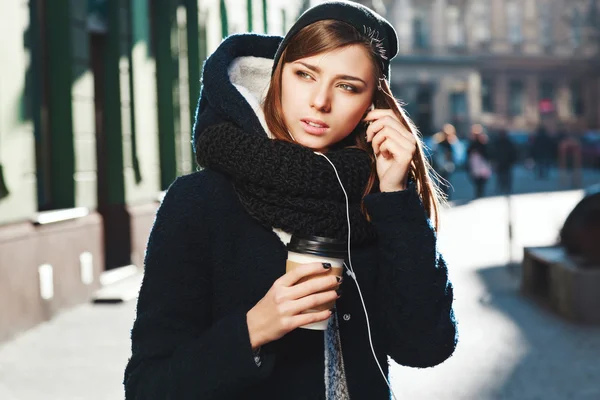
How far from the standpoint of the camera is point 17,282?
26.9 feet

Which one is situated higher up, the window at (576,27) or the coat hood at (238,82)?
the window at (576,27)

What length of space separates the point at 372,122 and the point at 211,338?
0.67 m

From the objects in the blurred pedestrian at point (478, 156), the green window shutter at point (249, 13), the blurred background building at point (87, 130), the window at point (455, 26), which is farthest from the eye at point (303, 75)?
the window at point (455, 26)

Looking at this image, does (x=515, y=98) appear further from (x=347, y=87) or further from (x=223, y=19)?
(x=347, y=87)

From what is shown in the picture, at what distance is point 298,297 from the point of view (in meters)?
1.81

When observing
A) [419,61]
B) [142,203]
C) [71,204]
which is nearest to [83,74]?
[71,204]

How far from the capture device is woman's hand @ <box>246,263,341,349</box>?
180 centimetres

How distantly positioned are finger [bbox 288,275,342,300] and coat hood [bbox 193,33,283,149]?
451mm

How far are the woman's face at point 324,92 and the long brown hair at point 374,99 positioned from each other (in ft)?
0.05

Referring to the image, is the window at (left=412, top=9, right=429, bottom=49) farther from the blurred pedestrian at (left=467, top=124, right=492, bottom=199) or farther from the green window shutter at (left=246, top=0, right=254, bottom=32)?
the green window shutter at (left=246, top=0, right=254, bottom=32)

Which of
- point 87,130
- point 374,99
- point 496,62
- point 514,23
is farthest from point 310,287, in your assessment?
point 514,23

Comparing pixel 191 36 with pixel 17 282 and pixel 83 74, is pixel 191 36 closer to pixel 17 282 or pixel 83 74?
pixel 83 74

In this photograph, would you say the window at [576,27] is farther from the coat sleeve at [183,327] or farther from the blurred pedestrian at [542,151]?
the coat sleeve at [183,327]

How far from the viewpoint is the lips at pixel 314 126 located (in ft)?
7.13
